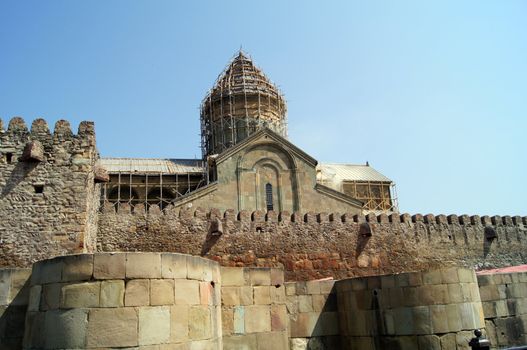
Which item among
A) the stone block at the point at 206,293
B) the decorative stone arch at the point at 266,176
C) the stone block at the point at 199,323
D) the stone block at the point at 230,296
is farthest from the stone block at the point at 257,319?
the decorative stone arch at the point at 266,176

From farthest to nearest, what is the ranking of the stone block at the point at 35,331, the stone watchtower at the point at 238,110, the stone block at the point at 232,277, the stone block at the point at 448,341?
the stone watchtower at the point at 238,110, the stone block at the point at 448,341, the stone block at the point at 232,277, the stone block at the point at 35,331

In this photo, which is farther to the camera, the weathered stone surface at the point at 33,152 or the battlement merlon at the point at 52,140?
the battlement merlon at the point at 52,140

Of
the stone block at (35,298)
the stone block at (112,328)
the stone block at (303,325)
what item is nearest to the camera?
the stone block at (112,328)

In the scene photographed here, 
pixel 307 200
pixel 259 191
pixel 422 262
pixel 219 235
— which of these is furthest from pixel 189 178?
pixel 422 262

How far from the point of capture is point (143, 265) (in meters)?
6.07

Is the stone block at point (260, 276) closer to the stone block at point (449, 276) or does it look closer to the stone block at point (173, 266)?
the stone block at point (173, 266)

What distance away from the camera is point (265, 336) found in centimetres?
841

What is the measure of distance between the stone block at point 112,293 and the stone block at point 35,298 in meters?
0.96

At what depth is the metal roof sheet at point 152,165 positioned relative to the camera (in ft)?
96.4

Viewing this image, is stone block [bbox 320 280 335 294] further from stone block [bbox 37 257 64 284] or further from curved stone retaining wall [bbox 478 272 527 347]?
stone block [bbox 37 257 64 284]

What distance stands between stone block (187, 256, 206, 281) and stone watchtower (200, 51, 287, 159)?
2488 cm

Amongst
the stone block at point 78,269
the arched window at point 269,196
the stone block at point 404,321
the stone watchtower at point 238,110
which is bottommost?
the stone block at point 404,321

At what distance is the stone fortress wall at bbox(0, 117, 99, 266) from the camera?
1251cm

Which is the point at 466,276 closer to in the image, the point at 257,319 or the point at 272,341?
the point at 272,341
